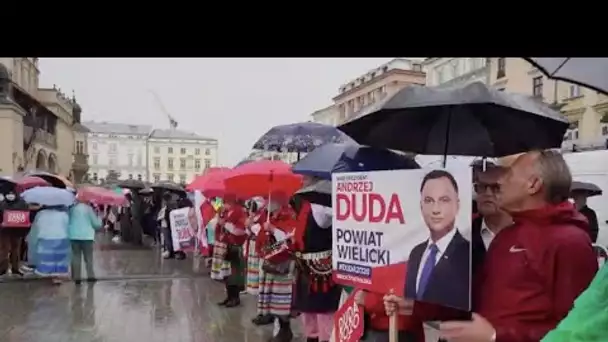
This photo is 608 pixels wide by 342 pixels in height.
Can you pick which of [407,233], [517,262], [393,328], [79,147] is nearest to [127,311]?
[393,328]

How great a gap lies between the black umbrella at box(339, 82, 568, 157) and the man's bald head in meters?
0.46

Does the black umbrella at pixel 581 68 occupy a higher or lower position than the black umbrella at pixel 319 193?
higher

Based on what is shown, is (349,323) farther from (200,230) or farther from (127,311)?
(200,230)

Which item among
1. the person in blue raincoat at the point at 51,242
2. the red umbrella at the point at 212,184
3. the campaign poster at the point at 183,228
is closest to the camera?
the red umbrella at the point at 212,184

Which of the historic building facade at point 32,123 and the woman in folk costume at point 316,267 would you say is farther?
the historic building facade at point 32,123

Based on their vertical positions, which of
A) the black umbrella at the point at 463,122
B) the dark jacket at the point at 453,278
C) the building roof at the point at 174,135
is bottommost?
the dark jacket at the point at 453,278

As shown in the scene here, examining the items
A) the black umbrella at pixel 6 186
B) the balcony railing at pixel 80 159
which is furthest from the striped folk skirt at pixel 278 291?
the balcony railing at pixel 80 159

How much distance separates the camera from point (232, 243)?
847 cm

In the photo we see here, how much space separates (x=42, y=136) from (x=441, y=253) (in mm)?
43313

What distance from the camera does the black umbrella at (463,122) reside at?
315cm

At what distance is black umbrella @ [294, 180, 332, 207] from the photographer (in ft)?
15.9

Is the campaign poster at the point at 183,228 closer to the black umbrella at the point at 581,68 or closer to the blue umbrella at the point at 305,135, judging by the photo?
the blue umbrella at the point at 305,135

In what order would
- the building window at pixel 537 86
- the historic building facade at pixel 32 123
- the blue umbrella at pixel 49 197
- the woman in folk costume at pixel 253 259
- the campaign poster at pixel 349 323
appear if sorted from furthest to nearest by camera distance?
the historic building facade at pixel 32 123, the building window at pixel 537 86, the blue umbrella at pixel 49 197, the woman in folk costume at pixel 253 259, the campaign poster at pixel 349 323
